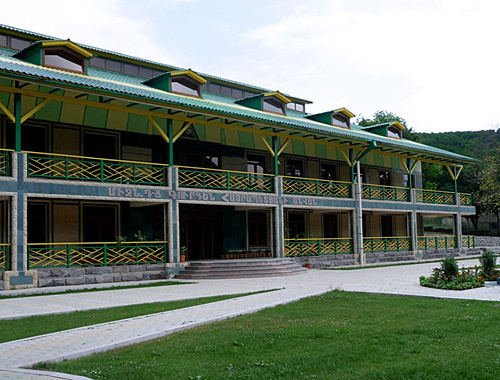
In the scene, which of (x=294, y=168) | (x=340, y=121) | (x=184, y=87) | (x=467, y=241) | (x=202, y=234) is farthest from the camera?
(x=467, y=241)

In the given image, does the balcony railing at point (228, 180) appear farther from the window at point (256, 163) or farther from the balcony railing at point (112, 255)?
the balcony railing at point (112, 255)

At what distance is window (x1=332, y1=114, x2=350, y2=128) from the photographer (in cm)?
3084

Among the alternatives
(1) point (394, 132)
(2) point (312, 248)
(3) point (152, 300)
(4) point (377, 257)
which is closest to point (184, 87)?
(2) point (312, 248)

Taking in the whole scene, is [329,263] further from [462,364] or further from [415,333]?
[462,364]

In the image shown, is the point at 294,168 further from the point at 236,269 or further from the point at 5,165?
the point at 5,165

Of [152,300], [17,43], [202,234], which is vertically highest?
[17,43]

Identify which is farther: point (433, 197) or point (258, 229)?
point (433, 197)

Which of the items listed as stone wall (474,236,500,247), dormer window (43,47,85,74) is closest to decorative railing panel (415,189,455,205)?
stone wall (474,236,500,247)

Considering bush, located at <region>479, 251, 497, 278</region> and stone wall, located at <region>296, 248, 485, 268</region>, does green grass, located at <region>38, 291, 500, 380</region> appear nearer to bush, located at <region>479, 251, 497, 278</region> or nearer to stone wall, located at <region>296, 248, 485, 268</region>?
bush, located at <region>479, 251, 497, 278</region>

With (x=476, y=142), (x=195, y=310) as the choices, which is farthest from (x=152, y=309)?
(x=476, y=142)

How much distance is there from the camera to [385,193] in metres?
30.9

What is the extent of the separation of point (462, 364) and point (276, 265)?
15.2 m

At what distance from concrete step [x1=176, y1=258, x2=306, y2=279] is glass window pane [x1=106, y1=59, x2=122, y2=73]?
1036cm

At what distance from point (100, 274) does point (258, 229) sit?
1092cm
